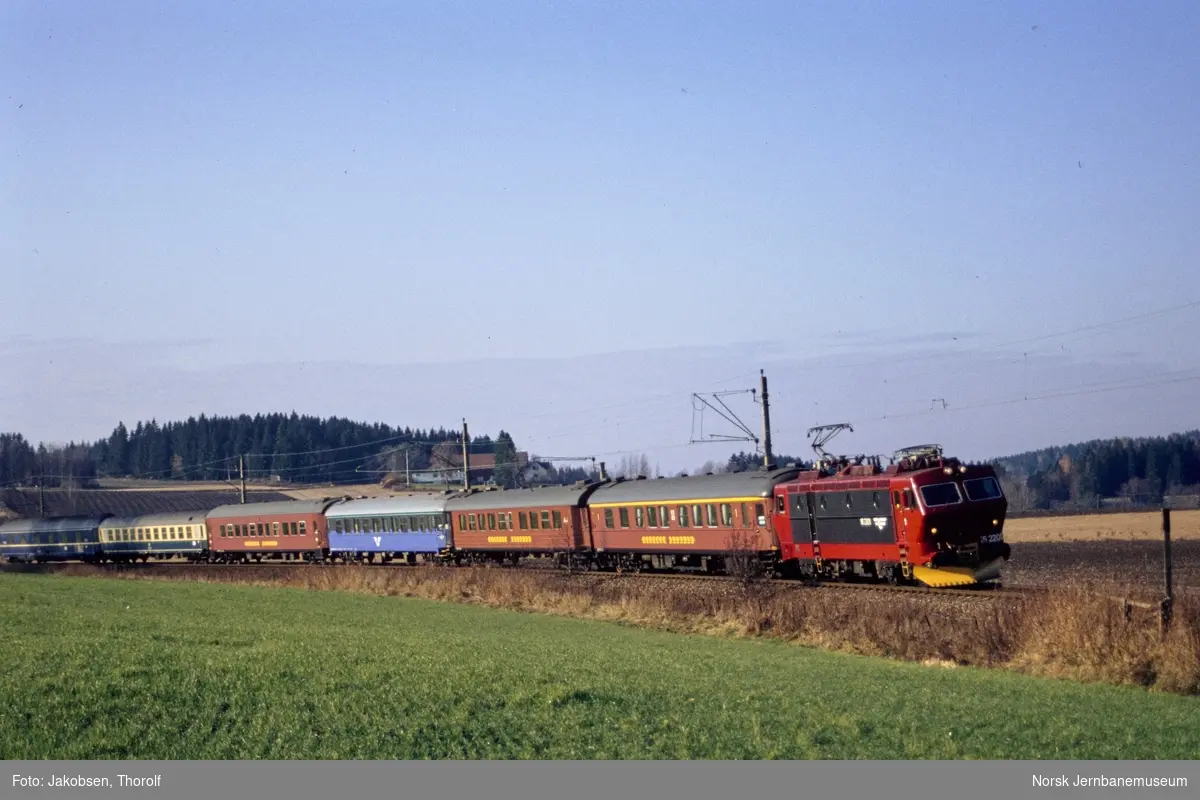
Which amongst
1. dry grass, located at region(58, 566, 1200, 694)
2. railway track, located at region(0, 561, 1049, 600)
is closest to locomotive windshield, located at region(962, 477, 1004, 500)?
railway track, located at region(0, 561, 1049, 600)

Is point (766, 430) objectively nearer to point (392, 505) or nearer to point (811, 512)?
point (811, 512)

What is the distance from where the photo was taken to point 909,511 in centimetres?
3372

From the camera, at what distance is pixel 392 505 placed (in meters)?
66.4

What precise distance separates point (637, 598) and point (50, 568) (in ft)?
154

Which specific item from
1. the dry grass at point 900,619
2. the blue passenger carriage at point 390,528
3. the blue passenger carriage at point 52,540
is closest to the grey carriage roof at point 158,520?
the blue passenger carriage at point 52,540

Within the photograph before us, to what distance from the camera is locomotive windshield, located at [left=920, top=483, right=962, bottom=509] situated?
110ft

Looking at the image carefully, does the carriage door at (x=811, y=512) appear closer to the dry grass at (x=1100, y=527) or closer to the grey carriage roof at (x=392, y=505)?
the grey carriage roof at (x=392, y=505)

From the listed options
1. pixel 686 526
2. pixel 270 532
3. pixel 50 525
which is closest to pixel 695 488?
pixel 686 526

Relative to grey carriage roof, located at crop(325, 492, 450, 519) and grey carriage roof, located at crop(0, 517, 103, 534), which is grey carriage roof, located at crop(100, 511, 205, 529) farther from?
grey carriage roof, located at crop(325, 492, 450, 519)

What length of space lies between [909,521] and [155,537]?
65.0 meters

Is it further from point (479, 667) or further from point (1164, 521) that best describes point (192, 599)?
point (1164, 521)

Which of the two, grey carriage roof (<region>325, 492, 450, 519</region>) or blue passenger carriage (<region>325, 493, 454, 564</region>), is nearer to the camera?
blue passenger carriage (<region>325, 493, 454, 564</region>)
